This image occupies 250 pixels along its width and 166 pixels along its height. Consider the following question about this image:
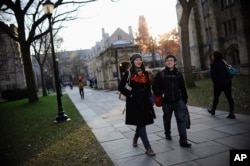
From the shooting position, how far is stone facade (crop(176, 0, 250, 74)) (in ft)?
76.4

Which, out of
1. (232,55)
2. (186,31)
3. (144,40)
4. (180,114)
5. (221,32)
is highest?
(144,40)

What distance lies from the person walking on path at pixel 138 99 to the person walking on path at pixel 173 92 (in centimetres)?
45

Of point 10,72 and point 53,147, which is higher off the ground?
point 10,72

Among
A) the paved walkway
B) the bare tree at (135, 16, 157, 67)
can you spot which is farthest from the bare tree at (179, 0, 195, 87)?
the bare tree at (135, 16, 157, 67)

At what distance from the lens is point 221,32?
27.7m

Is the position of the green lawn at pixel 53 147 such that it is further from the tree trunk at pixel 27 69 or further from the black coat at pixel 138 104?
the tree trunk at pixel 27 69

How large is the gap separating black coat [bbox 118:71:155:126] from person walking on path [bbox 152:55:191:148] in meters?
0.50

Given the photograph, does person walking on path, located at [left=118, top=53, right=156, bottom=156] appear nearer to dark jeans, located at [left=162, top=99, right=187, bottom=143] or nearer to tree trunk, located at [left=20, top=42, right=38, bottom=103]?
dark jeans, located at [left=162, top=99, right=187, bottom=143]

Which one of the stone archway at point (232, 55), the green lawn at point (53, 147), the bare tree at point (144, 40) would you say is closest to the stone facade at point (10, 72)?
the bare tree at point (144, 40)

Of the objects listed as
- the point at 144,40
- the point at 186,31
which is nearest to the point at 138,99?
the point at 186,31

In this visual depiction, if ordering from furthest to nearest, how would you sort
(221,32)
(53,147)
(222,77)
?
(221,32) < (222,77) < (53,147)

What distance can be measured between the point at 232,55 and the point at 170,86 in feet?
78.4

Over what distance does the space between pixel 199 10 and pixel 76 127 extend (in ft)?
87.6

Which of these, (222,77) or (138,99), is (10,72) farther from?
(138,99)
